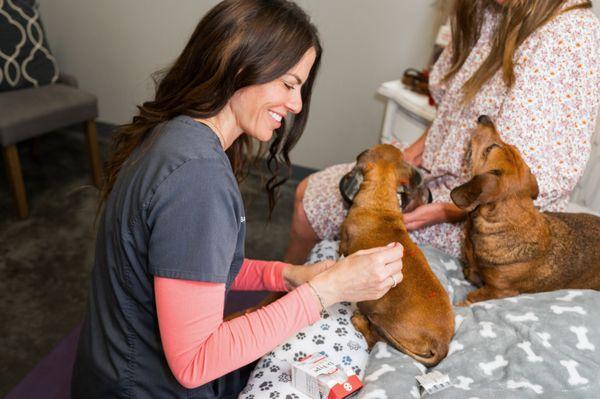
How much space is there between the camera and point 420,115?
2.50 m

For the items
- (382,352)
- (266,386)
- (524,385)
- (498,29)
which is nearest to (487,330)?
(524,385)

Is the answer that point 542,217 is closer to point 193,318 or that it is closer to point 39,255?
point 193,318

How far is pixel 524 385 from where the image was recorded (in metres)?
1.23

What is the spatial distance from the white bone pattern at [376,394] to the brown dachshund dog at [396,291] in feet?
0.70

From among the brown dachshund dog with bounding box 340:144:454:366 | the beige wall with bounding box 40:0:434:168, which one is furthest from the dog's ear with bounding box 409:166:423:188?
the beige wall with bounding box 40:0:434:168

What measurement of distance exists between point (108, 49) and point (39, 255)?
6.03 ft

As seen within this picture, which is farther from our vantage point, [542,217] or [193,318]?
[542,217]

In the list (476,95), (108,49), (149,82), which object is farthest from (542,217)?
(108,49)

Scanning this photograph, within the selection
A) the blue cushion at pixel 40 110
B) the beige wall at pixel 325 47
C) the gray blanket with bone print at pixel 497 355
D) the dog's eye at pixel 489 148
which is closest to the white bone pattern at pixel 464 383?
the gray blanket with bone print at pixel 497 355

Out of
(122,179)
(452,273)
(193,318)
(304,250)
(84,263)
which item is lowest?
(84,263)

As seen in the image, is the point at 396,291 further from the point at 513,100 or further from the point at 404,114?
the point at 404,114

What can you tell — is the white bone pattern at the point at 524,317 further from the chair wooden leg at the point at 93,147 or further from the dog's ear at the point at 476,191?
the chair wooden leg at the point at 93,147

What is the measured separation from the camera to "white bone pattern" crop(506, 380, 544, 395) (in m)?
1.22

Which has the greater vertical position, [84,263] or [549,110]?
[549,110]
